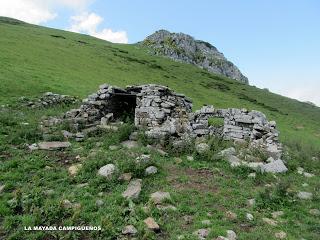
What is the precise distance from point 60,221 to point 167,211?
2.74m

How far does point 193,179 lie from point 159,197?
7.19ft

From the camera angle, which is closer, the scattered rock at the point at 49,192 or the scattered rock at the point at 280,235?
the scattered rock at the point at 280,235

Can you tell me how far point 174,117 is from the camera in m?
20.7

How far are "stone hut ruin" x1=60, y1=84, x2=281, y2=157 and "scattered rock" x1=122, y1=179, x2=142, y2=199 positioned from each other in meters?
5.42

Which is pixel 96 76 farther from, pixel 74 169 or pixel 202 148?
pixel 74 169

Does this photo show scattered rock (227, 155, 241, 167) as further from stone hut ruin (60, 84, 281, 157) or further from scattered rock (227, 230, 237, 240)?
scattered rock (227, 230, 237, 240)

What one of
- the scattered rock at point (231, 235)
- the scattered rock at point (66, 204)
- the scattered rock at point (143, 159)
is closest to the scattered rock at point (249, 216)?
the scattered rock at point (231, 235)

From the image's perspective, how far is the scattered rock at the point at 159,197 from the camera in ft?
38.0

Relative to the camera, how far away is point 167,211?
36.4ft

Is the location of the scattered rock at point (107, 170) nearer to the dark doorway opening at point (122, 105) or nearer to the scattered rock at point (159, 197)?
the scattered rock at point (159, 197)

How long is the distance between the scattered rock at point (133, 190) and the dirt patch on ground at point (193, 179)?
45.0 inches

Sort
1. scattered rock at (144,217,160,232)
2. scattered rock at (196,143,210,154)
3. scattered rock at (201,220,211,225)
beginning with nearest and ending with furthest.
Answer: scattered rock at (144,217,160,232)
scattered rock at (201,220,211,225)
scattered rock at (196,143,210,154)

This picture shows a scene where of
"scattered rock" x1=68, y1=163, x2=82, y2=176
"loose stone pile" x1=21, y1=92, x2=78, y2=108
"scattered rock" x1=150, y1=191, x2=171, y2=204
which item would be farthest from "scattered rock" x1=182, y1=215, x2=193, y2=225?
"loose stone pile" x1=21, y1=92, x2=78, y2=108

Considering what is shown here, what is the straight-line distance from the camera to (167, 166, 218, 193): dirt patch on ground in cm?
1294
